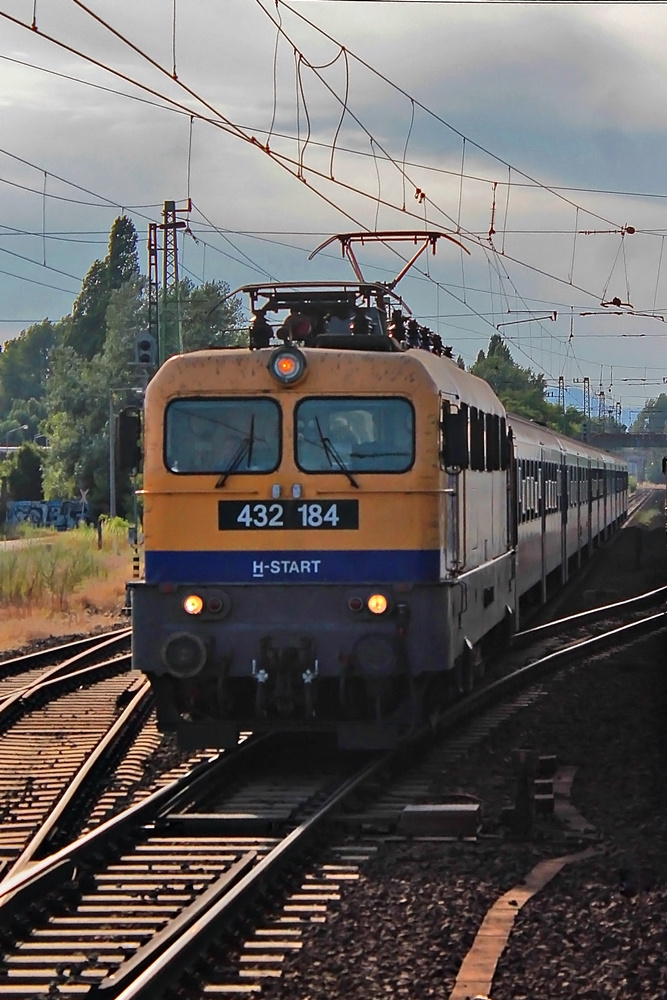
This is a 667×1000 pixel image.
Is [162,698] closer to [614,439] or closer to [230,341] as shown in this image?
[230,341]

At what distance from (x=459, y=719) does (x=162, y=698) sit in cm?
318

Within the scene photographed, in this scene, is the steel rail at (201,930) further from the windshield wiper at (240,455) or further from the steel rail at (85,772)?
the windshield wiper at (240,455)

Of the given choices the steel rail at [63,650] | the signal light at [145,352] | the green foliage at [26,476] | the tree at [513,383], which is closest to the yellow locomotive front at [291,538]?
the steel rail at [63,650]

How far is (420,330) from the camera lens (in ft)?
41.3

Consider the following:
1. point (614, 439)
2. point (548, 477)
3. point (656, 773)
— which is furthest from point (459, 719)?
point (614, 439)

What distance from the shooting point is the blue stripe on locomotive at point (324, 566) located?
10.7 meters

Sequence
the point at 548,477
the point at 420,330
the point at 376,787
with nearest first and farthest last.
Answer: the point at 376,787 → the point at 420,330 → the point at 548,477

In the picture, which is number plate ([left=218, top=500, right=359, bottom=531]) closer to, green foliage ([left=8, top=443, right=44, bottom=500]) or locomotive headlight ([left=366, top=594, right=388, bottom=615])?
locomotive headlight ([left=366, top=594, right=388, bottom=615])

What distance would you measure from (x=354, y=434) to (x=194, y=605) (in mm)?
1609

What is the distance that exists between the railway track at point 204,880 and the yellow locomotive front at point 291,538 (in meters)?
0.62

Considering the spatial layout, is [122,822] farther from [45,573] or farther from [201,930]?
[45,573]

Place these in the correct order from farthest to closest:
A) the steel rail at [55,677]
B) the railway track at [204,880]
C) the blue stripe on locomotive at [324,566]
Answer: the steel rail at [55,677] < the blue stripe on locomotive at [324,566] < the railway track at [204,880]

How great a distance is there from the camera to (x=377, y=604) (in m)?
10.6

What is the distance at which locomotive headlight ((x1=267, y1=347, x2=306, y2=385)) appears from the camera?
10.8 metres
